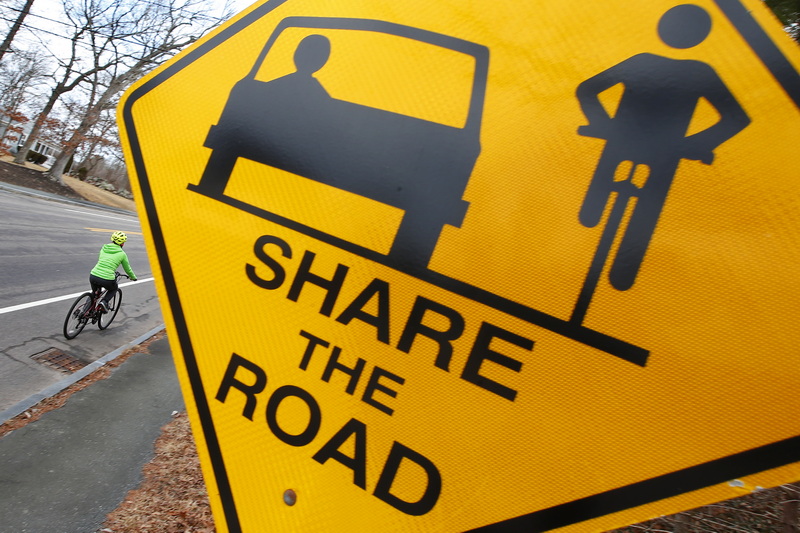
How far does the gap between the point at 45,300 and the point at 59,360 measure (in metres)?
2.20

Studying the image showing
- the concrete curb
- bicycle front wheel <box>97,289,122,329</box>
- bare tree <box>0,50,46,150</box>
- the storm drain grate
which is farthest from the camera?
bare tree <box>0,50,46,150</box>

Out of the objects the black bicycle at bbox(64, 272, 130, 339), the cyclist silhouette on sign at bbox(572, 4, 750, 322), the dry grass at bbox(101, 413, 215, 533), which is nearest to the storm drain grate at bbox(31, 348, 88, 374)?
the black bicycle at bbox(64, 272, 130, 339)

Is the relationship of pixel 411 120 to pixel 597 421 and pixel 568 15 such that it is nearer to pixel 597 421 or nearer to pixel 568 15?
pixel 568 15

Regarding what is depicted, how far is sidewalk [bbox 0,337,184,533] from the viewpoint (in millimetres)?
3336

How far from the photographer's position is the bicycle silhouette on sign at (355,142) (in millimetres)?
1092

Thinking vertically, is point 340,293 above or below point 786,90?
below

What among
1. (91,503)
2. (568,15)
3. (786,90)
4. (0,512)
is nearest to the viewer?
(786,90)

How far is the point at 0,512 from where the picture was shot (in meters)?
3.23

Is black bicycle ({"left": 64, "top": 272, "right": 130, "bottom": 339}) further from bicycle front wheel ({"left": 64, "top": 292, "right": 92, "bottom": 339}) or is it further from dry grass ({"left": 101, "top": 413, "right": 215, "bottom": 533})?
dry grass ({"left": 101, "top": 413, "right": 215, "bottom": 533})

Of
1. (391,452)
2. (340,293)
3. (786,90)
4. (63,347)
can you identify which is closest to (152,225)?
(340,293)

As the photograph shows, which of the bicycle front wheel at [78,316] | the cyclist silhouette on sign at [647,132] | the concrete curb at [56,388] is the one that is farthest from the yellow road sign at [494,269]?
the bicycle front wheel at [78,316]

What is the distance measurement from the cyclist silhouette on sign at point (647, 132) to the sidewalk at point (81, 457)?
13.3 feet

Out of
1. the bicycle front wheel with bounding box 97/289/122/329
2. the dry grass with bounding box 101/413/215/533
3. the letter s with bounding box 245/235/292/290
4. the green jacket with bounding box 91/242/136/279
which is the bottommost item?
the dry grass with bounding box 101/413/215/533

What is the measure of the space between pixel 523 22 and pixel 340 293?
0.80 meters
